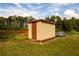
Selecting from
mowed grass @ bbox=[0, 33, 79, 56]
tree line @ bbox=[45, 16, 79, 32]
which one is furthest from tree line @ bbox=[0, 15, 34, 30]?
tree line @ bbox=[45, 16, 79, 32]

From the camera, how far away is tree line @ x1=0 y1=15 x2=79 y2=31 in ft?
14.1

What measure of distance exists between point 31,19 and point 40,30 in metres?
0.17

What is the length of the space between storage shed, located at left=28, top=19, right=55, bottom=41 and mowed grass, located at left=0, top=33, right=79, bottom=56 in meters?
0.07

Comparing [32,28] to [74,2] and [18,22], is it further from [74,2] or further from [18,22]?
[74,2]

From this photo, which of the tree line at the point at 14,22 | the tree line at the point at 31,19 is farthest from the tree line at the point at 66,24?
the tree line at the point at 14,22

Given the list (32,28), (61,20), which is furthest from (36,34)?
(61,20)

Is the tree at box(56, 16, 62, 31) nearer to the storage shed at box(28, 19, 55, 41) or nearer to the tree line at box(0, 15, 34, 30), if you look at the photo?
the storage shed at box(28, 19, 55, 41)

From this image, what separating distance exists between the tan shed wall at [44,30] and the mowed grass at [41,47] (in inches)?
3.5

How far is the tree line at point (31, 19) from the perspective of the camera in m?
4.30

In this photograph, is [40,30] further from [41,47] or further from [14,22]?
[14,22]

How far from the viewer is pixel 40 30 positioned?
14.1ft

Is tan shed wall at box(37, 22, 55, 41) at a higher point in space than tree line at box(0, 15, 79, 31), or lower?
lower

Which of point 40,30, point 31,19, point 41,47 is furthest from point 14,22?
point 41,47

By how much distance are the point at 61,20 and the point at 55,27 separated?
0.37 ft
